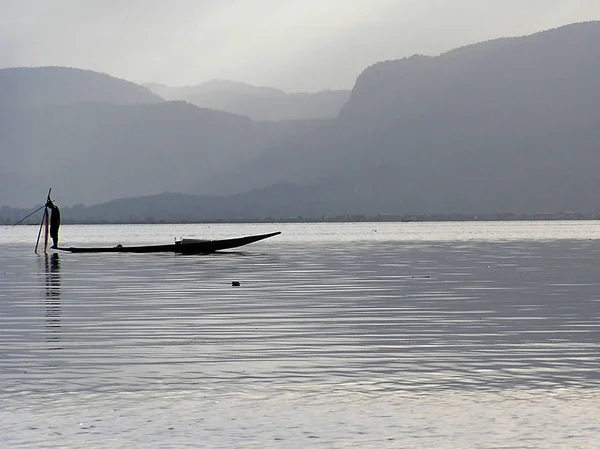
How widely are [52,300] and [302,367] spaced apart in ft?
66.0

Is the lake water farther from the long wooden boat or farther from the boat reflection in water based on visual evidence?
the long wooden boat

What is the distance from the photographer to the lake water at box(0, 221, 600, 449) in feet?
47.9

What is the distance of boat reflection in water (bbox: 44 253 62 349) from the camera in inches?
1082

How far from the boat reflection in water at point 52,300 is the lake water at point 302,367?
0.15m

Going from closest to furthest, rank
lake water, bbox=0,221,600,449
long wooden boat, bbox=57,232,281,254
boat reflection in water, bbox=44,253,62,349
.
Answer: lake water, bbox=0,221,600,449 → boat reflection in water, bbox=44,253,62,349 → long wooden boat, bbox=57,232,281,254

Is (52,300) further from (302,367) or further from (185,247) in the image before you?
(185,247)

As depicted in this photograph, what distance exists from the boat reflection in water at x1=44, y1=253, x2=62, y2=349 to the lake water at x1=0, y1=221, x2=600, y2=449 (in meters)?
0.15

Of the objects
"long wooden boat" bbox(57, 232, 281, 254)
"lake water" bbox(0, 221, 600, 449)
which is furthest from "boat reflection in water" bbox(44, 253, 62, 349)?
"long wooden boat" bbox(57, 232, 281, 254)

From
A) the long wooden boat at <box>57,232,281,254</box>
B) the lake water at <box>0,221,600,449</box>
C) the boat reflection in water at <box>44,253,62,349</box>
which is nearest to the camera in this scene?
the lake water at <box>0,221,600,449</box>

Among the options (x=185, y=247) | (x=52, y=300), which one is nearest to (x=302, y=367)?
(x=52, y=300)

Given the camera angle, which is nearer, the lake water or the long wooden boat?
the lake water

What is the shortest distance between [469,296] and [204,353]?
17.6 metres

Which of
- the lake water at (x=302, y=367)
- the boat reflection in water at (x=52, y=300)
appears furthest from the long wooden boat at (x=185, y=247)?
the lake water at (x=302, y=367)

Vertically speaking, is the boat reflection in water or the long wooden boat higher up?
the long wooden boat
